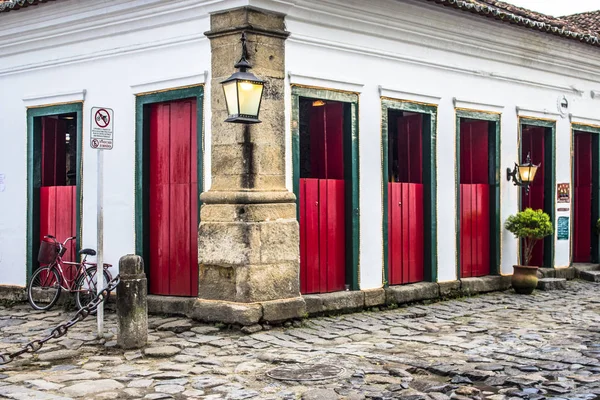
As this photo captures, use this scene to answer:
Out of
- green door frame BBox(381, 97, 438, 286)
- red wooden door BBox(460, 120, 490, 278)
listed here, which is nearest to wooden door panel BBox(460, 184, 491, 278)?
red wooden door BBox(460, 120, 490, 278)

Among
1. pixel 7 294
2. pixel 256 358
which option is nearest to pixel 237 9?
→ pixel 256 358

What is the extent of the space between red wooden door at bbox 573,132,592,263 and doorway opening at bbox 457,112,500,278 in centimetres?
353

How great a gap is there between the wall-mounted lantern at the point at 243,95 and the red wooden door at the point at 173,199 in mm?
1452

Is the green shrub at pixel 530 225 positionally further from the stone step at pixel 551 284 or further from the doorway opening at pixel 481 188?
the stone step at pixel 551 284

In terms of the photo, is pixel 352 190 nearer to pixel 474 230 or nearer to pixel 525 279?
pixel 474 230

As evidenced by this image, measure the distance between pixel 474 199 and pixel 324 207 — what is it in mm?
3648

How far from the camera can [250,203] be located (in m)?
9.70

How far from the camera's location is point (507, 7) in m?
15.3

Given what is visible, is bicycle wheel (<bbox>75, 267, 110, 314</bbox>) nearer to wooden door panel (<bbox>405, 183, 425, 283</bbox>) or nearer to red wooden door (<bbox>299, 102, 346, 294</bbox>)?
red wooden door (<bbox>299, 102, 346, 294</bbox>)

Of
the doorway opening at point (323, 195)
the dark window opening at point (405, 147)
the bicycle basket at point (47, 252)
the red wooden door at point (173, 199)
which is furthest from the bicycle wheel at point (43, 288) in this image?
the dark window opening at point (405, 147)

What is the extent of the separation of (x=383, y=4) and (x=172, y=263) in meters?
4.72

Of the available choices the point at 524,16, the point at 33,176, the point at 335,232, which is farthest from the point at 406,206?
the point at 33,176

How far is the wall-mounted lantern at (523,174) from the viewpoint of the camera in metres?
13.7

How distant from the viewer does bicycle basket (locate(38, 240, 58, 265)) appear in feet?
38.2
